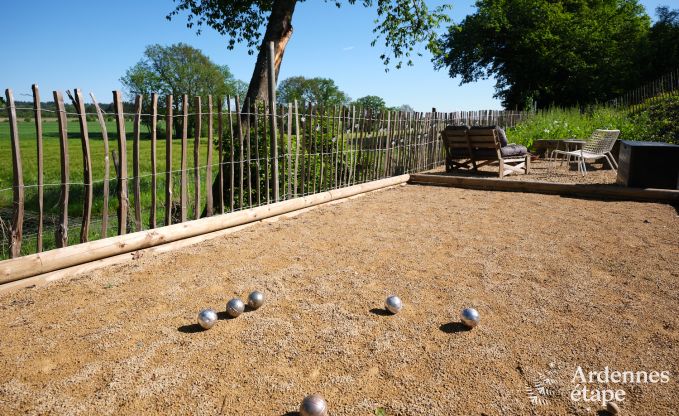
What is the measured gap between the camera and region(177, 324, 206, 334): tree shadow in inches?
103

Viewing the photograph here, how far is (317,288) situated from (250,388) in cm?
131

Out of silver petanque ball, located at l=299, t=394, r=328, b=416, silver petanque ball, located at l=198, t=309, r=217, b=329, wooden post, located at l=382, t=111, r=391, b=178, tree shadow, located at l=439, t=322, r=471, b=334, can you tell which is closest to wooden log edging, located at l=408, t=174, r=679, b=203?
wooden post, located at l=382, t=111, r=391, b=178

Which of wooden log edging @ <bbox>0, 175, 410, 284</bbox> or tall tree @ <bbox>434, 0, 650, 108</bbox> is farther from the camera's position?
tall tree @ <bbox>434, 0, 650, 108</bbox>

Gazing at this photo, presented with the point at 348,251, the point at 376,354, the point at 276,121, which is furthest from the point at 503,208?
the point at 376,354

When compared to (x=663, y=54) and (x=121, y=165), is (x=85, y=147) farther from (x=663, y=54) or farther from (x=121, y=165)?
(x=663, y=54)

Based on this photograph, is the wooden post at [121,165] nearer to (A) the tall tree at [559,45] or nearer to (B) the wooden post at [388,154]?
(B) the wooden post at [388,154]

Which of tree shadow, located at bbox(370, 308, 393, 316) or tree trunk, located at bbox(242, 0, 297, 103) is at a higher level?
tree trunk, located at bbox(242, 0, 297, 103)

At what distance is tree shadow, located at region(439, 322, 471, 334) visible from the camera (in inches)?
102

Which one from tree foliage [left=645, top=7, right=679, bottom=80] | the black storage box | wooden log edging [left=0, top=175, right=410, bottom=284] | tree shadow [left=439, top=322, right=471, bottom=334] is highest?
tree foliage [left=645, top=7, right=679, bottom=80]

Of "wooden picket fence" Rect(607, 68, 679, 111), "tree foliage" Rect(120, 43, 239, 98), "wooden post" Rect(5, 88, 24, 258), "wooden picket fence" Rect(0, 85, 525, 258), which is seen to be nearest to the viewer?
"wooden post" Rect(5, 88, 24, 258)

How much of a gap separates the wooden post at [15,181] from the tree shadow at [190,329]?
178 cm

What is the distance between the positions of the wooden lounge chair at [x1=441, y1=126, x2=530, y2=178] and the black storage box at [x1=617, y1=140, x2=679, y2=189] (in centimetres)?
239

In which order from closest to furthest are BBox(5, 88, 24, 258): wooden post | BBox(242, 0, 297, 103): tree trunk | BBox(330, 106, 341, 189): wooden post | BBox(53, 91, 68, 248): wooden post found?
BBox(5, 88, 24, 258): wooden post, BBox(53, 91, 68, 248): wooden post, BBox(330, 106, 341, 189): wooden post, BBox(242, 0, 297, 103): tree trunk

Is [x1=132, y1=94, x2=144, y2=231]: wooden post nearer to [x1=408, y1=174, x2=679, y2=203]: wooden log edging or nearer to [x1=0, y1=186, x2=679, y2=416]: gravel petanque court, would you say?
[x1=0, y1=186, x2=679, y2=416]: gravel petanque court
